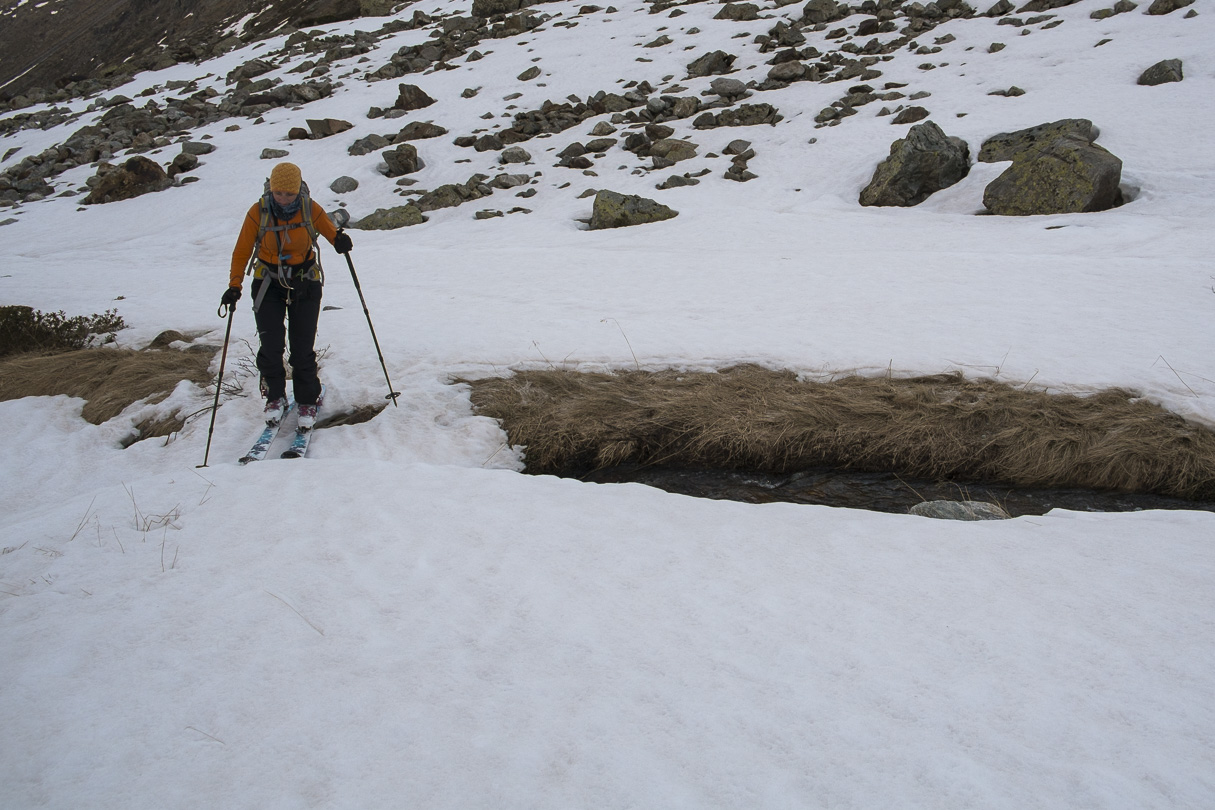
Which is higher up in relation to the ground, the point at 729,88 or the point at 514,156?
the point at 729,88

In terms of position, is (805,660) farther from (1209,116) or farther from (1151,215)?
(1209,116)

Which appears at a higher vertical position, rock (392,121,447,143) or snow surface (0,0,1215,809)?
rock (392,121,447,143)

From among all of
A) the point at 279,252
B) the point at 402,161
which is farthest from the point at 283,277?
the point at 402,161

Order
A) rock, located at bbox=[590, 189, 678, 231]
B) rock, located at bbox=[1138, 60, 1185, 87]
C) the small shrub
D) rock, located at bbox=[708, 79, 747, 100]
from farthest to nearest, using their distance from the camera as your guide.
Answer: rock, located at bbox=[708, 79, 747, 100] → rock, located at bbox=[1138, 60, 1185, 87] → rock, located at bbox=[590, 189, 678, 231] → the small shrub

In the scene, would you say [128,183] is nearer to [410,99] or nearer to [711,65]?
[410,99]

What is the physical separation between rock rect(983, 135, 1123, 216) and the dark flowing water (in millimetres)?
9496

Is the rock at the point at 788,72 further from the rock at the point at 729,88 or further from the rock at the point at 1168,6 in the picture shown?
the rock at the point at 1168,6

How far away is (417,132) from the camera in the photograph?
23516 millimetres

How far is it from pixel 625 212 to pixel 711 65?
1327 centimetres

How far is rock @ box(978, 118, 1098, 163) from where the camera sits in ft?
46.1

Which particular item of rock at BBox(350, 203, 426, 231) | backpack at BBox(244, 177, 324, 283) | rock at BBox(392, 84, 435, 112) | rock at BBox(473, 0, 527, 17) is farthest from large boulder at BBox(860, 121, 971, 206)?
rock at BBox(473, 0, 527, 17)

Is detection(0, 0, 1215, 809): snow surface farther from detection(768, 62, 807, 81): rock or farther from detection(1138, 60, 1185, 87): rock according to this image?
detection(768, 62, 807, 81): rock

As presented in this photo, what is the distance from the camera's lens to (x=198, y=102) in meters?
30.8

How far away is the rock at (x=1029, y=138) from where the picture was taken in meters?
14.0
